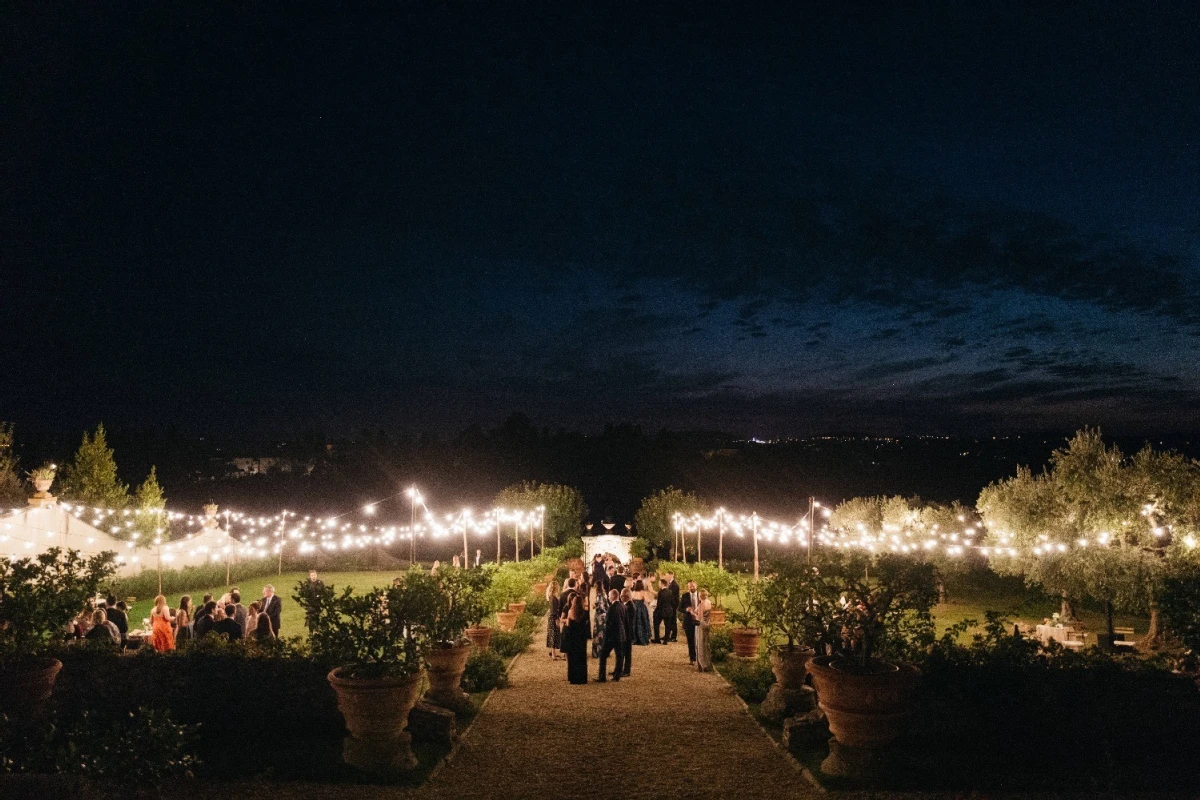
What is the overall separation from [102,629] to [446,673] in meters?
5.29

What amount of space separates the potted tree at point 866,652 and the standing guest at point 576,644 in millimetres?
3939

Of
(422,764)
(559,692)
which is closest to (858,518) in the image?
(559,692)

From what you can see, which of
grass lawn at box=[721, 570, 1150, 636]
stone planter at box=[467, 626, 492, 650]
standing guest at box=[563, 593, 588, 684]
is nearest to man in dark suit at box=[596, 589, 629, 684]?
standing guest at box=[563, 593, 588, 684]

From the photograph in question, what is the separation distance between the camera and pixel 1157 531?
14.0 metres

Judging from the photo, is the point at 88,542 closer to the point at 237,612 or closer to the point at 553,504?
the point at 237,612

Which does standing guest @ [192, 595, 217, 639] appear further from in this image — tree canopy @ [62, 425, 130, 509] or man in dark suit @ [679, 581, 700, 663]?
tree canopy @ [62, 425, 130, 509]

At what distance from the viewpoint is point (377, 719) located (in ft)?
22.4

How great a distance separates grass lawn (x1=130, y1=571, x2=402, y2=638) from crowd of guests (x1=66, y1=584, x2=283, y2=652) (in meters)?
2.78

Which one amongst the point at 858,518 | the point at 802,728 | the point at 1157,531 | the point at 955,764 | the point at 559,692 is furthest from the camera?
the point at 858,518

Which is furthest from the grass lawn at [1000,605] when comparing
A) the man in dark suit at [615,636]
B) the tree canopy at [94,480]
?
the tree canopy at [94,480]

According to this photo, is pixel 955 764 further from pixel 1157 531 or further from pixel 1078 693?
pixel 1157 531

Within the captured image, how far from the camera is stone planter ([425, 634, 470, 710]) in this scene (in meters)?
8.65

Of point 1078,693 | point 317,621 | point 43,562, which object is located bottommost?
point 1078,693

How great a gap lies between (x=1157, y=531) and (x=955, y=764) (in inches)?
381
